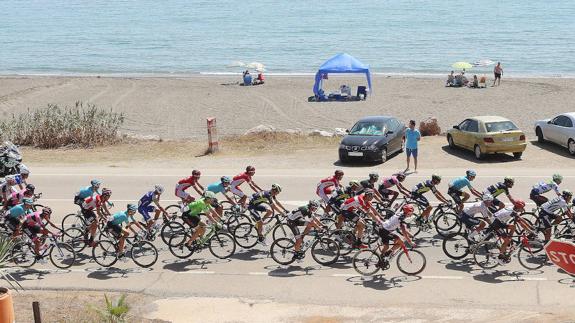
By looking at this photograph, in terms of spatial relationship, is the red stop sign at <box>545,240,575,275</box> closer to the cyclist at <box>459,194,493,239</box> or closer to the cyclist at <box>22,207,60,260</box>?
the cyclist at <box>459,194,493,239</box>

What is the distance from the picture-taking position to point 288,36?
104 m

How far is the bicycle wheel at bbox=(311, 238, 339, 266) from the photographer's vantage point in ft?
53.7

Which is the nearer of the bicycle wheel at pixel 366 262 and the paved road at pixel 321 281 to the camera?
the paved road at pixel 321 281

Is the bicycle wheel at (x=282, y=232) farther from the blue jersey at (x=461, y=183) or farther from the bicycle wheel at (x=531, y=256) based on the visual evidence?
the bicycle wheel at (x=531, y=256)

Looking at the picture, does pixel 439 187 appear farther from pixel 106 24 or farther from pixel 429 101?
pixel 106 24

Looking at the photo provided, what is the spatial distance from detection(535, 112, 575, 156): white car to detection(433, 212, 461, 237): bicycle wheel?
11022 mm

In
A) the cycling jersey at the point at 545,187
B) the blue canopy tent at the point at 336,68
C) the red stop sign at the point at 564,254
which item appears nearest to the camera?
the red stop sign at the point at 564,254

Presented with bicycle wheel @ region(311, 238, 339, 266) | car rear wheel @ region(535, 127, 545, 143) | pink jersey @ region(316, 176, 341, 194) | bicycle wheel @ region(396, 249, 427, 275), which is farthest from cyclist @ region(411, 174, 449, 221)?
car rear wheel @ region(535, 127, 545, 143)

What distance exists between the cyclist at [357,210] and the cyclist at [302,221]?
651 mm

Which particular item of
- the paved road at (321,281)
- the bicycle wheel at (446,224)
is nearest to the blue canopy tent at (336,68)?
the bicycle wheel at (446,224)

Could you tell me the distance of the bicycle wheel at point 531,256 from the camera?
51.4 feet

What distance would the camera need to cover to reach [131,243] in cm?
1695

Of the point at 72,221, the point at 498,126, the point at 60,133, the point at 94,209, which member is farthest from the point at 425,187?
the point at 60,133

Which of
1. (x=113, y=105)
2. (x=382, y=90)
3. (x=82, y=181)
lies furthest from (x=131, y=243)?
(x=382, y=90)
